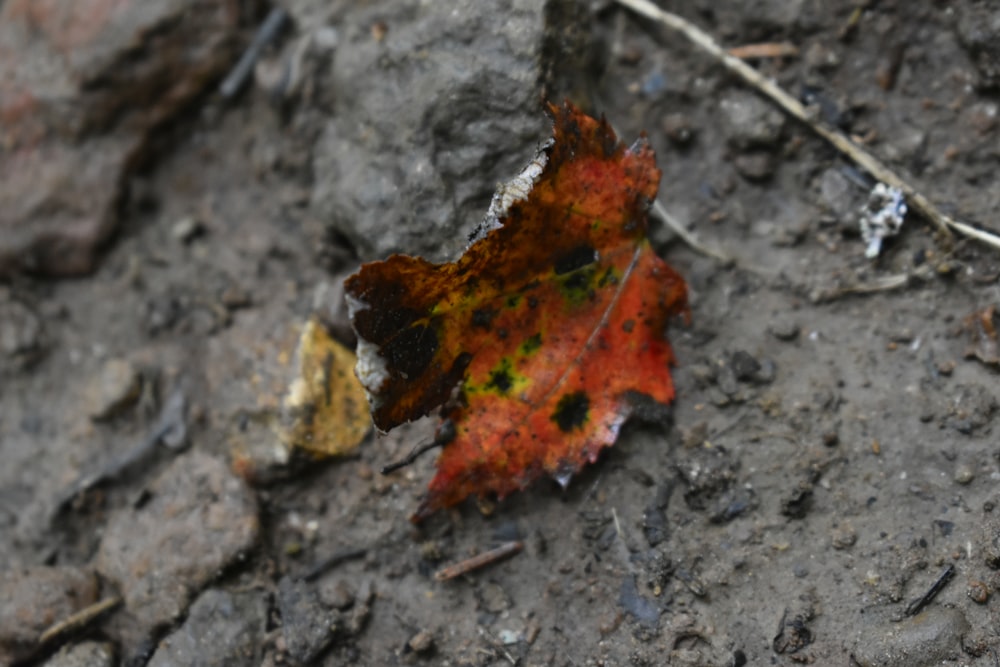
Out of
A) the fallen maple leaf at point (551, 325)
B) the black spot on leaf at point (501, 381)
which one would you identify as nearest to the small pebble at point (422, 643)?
the fallen maple leaf at point (551, 325)

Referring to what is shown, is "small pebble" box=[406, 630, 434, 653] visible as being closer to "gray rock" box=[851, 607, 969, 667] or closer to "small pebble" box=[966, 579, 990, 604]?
"gray rock" box=[851, 607, 969, 667]

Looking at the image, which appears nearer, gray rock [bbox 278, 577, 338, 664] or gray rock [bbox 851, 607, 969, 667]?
gray rock [bbox 851, 607, 969, 667]

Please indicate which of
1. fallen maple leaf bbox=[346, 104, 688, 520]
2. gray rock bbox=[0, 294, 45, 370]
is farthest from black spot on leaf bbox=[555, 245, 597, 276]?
gray rock bbox=[0, 294, 45, 370]

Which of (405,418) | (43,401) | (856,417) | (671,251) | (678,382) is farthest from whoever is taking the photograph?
(43,401)

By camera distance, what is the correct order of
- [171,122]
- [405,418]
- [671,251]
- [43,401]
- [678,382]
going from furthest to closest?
[171,122], [43,401], [671,251], [678,382], [405,418]

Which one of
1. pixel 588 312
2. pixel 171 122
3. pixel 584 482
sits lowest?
pixel 584 482

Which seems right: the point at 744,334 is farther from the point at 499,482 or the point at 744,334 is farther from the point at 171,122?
the point at 171,122

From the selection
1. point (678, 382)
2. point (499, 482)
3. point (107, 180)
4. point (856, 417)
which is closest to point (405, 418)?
point (499, 482)
